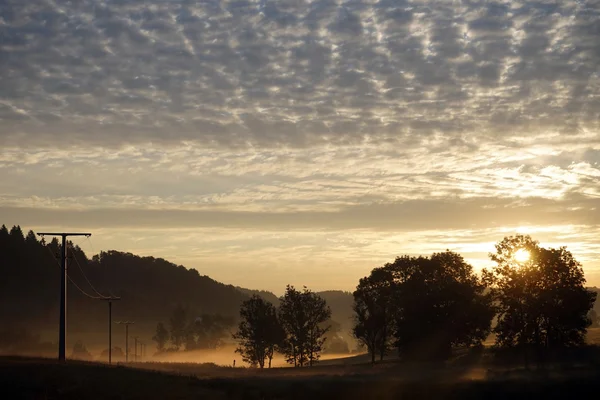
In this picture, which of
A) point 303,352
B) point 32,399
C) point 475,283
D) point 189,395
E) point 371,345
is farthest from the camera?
point 303,352

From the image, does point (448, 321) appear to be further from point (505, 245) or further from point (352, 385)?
point (352, 385)

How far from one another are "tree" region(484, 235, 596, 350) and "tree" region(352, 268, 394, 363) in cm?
2443

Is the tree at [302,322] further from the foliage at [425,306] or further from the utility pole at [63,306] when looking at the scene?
the utility pole at [63,306]

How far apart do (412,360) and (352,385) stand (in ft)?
147

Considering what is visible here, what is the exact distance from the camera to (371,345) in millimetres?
111938

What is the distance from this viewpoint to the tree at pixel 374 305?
363 feet

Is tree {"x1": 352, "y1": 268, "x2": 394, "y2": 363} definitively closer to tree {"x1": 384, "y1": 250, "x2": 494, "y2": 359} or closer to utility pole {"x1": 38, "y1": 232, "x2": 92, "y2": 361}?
tree {"x1": 384, "y1": 250, "x2": 494, "y2": 359}

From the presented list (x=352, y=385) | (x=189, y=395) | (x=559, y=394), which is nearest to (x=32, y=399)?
(x=189, y=395)

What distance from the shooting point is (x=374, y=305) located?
111 metres

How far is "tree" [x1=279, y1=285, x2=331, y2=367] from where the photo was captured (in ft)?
398

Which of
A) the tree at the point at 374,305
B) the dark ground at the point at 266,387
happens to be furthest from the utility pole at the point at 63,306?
the tree at the point at 374,305

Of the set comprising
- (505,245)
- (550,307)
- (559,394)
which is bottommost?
(559,394)

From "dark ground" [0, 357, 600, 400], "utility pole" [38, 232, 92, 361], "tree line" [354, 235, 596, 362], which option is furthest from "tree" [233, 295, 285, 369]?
"dark ground" [0, 357, 600, 400]

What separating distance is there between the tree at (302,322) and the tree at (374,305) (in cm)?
1089
